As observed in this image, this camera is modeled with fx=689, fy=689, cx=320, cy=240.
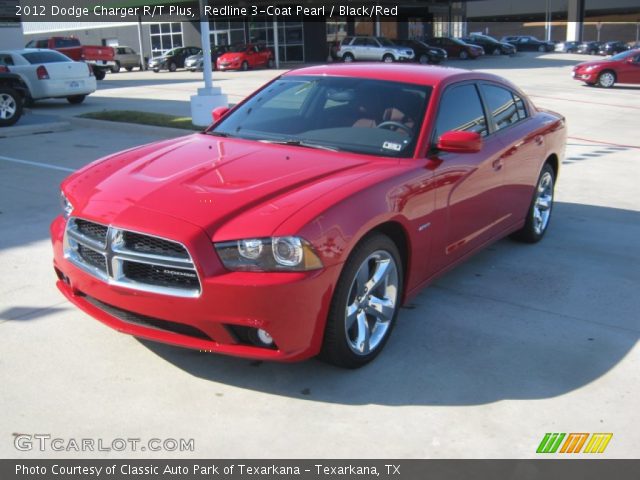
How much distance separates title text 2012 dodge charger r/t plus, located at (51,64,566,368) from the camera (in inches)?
134

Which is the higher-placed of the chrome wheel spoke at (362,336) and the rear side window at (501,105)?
the rear side window at (501,105)

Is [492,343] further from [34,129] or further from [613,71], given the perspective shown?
[613,71]

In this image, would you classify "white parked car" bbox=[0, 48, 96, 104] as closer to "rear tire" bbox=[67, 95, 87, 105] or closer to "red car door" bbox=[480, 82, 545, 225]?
"rear tire" bbox=[67, 95, 87, 105]

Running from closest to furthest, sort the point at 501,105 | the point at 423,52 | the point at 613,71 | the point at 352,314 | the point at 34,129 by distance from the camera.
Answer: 1. the point at 352,314
2. the point at 501,105
3. the point at 34,129
4. the point at 613,71
5. the point at 423,52

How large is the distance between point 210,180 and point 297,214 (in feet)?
2.36

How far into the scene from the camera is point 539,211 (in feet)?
21.6

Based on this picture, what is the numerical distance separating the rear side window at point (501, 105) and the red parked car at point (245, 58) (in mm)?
35676

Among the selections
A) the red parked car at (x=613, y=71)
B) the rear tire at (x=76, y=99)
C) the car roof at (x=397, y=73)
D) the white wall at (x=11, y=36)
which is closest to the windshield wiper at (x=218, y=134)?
the car roof at (x=397, y=73)

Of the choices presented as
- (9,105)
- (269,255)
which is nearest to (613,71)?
(9,105)

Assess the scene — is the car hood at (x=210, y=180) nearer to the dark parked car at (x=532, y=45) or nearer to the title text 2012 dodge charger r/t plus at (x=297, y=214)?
the title text 2012 dodge charger r/t plus at (x=297, y=214)

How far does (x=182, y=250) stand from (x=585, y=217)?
5.53 metres

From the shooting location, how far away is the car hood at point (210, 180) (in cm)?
359

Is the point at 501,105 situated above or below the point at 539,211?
above

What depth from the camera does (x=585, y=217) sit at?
7.62 meters
